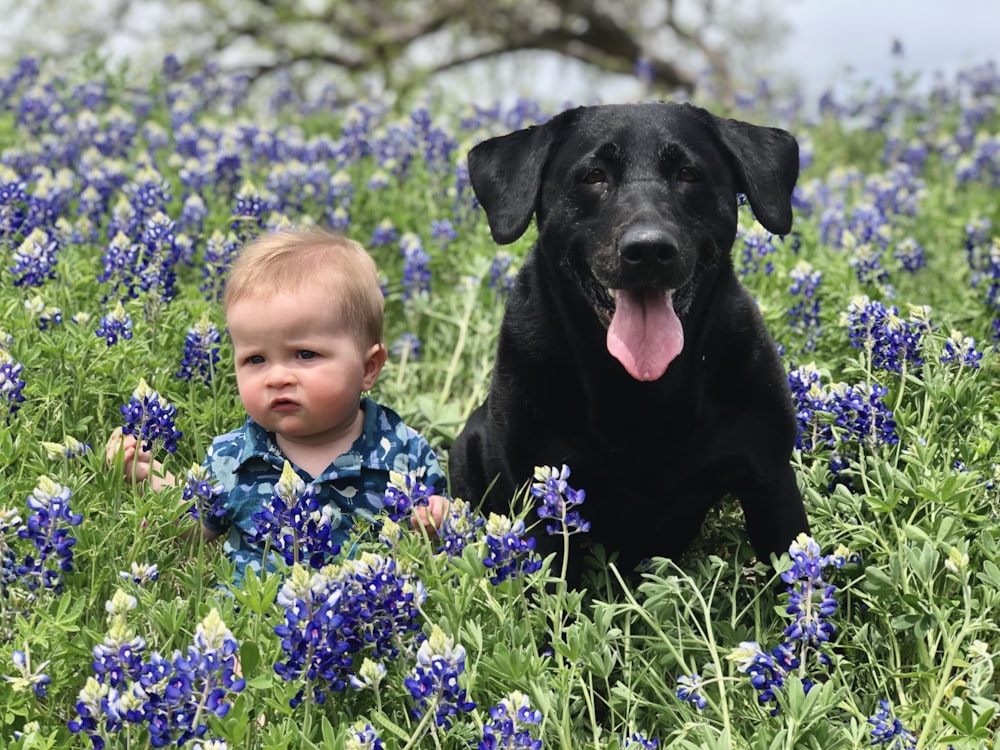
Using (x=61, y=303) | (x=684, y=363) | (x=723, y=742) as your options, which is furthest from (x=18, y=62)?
(x=723, y=742)

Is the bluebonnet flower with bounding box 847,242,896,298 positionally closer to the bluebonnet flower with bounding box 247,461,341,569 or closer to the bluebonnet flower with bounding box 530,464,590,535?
the bluebonnet flower with bounding box 530,464,590,535

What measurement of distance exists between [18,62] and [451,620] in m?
7.33

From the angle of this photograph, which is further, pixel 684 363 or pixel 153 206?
pixel 153 206

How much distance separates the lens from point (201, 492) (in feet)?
9.97

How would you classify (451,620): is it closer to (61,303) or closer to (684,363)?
(684,363)

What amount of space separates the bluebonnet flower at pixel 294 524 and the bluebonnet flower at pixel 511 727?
0.59 m

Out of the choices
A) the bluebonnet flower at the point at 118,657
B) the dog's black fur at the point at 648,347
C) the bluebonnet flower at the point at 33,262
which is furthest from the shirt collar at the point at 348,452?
the bluebonnet flower at the point at 118,657

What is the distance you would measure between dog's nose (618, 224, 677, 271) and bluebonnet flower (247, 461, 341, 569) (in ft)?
3.05

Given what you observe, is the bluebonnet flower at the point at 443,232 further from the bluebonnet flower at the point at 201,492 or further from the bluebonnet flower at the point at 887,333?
the bluebonnet flower at the point at 201,492

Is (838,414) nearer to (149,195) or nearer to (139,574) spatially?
(139,574)

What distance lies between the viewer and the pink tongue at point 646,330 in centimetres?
299

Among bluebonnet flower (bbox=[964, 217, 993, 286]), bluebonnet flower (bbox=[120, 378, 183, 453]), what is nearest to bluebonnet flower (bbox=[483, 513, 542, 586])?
bluebonnet flower (bbox=[120, 378, 183, 453])

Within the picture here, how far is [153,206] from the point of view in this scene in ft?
16.1

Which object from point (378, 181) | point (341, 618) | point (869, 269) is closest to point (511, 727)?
point (341, 618)
